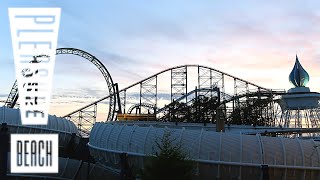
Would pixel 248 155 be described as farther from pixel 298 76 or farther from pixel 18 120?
pixel 298 76

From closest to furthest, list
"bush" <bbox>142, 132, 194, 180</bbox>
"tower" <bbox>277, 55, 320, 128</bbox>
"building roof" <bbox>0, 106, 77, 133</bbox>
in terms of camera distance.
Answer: "bush" <bbox>142, 132, 194, 180</bbox> < "building roof" <bbox>0, 106, 77, 133</bbox> < "tower" <bbox>277, 55, 320, 128</bbox>

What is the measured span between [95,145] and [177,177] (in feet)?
45.5

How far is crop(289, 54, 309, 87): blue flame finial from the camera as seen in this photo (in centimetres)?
5603

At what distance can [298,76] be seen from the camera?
56406 millimetres

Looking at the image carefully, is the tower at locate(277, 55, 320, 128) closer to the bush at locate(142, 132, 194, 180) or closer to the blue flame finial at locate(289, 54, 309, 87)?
the blue flame finial at locate(289, 54, 309, 87)

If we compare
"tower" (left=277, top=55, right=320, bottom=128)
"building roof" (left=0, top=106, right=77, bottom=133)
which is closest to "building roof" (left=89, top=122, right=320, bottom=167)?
"building roof" (left=0, top=106, right=77, bottom=133)

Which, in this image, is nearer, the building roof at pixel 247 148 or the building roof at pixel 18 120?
the building roof at pixel 247 148

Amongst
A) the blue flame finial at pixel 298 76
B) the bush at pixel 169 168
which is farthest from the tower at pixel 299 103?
the bush at pixel 169 168

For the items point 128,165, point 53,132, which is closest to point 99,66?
point 53,132

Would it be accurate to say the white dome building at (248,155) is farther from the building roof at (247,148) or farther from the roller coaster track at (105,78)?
the roller coaster track at (105,78)

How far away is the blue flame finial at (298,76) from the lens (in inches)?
2206

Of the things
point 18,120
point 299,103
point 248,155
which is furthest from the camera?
point 299,103

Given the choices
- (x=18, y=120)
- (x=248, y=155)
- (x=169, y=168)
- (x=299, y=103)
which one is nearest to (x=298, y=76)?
(x=299, y=103)

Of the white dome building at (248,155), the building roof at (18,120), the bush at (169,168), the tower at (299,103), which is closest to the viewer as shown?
the bush at (169,168)
